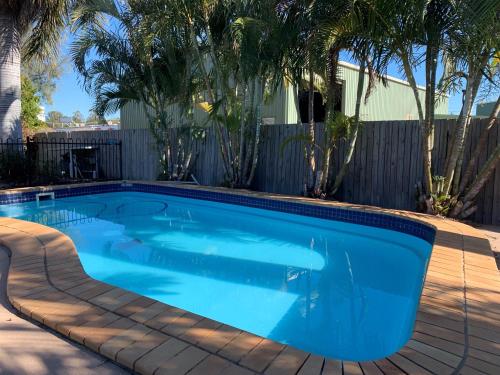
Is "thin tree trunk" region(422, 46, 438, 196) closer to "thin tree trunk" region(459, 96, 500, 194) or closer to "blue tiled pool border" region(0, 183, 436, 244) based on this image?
"thin tree trunk" region(459, 96, 500, 194)

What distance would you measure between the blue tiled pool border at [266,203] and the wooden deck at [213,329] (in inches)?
77.7

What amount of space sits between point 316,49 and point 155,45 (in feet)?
15.8

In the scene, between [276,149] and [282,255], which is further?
[276,149]

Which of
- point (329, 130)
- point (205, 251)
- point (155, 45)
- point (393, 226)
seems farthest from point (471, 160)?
point (155, 45)

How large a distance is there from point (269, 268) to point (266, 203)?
8.52 ft

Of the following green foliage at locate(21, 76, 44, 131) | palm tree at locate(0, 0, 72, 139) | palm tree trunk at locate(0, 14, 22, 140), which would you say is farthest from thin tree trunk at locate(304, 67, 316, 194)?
green foliage at locate(21, 76, 44, 131)

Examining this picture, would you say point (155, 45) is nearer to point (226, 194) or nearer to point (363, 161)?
point (226, 194)

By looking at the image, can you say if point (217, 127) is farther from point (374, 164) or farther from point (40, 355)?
point (40, 355)

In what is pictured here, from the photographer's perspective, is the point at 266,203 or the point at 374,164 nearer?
the point at 266,203

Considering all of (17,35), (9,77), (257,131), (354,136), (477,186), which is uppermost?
(17,35)

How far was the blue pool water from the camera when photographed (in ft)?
9.00

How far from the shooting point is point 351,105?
12.8 metres

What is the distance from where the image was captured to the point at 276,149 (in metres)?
8.01

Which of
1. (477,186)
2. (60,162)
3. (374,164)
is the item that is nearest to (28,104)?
(60,162)
